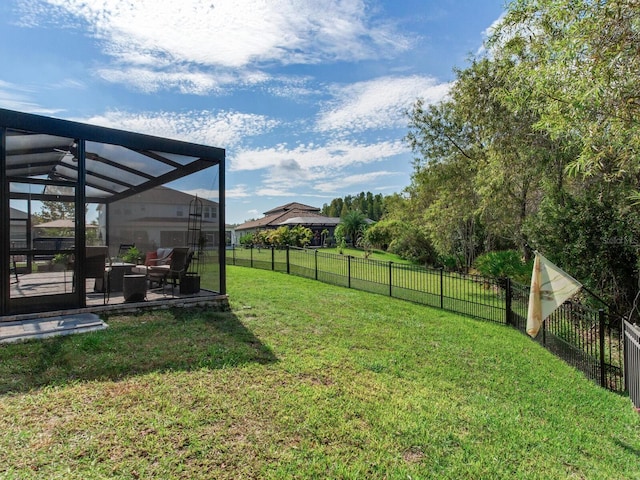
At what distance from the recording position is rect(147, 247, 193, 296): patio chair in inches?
277

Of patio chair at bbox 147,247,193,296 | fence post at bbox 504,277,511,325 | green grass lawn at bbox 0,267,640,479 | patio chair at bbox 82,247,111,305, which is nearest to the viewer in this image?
green grass lawn at bbox 0,267,640,479

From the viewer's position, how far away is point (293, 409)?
3.08 meters

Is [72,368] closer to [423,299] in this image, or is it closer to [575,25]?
[575,25]

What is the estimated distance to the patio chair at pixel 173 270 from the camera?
7.04 metres

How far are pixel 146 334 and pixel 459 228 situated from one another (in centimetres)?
1528

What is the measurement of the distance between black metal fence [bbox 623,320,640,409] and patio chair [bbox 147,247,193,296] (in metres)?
6.96

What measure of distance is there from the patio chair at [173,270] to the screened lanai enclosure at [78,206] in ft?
0.10

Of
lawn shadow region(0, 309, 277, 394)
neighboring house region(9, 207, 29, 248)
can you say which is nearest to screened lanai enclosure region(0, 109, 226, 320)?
neighboring house region(9, 207, 29, 248)

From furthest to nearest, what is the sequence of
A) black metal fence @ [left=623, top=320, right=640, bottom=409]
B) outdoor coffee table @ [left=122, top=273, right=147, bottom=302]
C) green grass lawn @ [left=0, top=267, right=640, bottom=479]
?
1. outdoor coffee table @ [left=122, top=273, right=147, bottom=302]
2. black metal fence @ [left=623, top=320, right=640, bottom=409]
3. green grass lawn @ [left=0, top=267, right=640, bottom=479]

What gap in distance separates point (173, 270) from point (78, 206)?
205cm

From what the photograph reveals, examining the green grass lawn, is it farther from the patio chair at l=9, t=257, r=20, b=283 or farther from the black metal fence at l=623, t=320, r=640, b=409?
the patio chair at l=9, t=257, r=20, b=283

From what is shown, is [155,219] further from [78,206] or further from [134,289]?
[78,206]

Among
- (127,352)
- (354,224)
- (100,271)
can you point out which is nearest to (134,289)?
(100,271)

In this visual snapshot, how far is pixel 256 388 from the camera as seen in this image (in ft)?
11.3
